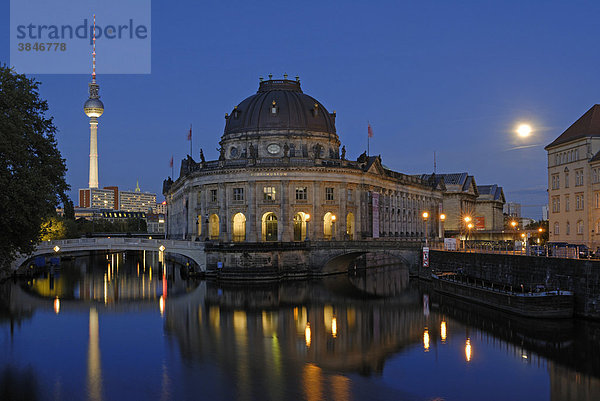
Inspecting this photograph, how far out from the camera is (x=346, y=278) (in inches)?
3241

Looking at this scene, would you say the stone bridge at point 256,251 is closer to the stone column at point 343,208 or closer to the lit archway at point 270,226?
the stone column at point 343,208

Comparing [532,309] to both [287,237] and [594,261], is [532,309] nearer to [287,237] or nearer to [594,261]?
[594,261]

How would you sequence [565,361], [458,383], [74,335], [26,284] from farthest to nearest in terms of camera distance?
[26,284] → [74,335] → [565,361] → [458,383]

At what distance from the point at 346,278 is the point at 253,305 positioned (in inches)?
1110

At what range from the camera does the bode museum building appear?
290 feet

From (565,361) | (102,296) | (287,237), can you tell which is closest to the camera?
(565,361)

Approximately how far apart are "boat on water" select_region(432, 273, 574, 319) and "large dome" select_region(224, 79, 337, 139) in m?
49.5

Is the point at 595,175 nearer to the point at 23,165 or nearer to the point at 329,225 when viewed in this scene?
the point at 329,225

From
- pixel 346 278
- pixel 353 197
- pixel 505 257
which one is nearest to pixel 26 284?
pixel 346 278

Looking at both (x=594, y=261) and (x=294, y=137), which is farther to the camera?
(x=294, y=137)

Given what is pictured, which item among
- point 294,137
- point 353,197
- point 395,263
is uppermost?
point 294,137

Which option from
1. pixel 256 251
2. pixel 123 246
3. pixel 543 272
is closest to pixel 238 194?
pixel 256 251

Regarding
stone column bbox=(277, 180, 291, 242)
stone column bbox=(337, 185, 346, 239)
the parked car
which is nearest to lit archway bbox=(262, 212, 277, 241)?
stone column bbox=(277, 180, 291, 242)

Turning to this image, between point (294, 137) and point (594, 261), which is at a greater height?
point (294, 137)
